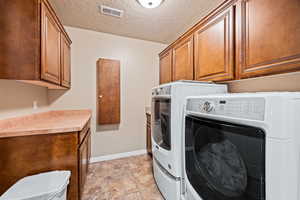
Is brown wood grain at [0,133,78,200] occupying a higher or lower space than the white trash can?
higher

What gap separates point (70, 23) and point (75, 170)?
237 cm

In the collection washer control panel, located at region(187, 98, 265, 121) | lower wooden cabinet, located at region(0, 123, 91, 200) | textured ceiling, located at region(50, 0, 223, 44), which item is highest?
textured ceiling, located at region(50, 0, 223, 44)

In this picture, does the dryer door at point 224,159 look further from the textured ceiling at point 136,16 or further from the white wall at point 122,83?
the white wall at point 122,83

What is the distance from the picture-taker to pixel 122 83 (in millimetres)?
2781

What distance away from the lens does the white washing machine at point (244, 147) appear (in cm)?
51

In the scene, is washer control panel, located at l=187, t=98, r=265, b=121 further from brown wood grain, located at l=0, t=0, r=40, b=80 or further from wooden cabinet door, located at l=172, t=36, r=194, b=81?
brown wood grain, located at l=0, t=0, r=40, b=80

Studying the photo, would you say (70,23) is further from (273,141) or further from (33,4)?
(273,141)

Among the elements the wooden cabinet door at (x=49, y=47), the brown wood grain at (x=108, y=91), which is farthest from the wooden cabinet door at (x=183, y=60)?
the wooden cabinet door at (x=49, y=47)

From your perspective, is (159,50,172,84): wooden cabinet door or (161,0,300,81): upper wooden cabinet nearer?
(161,0,300,81): upper wooden cabinet

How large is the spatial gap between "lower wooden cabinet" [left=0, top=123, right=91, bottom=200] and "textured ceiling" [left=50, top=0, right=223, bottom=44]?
179 centimetres

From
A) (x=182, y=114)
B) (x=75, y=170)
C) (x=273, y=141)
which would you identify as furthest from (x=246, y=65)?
(x=75, y=170)

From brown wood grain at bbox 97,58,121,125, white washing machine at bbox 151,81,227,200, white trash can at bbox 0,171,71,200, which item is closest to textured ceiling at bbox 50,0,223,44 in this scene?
brown wood grain at bbox 97,58,121,125

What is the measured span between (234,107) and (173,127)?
653 millimetres

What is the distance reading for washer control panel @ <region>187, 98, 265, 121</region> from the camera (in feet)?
1.91
